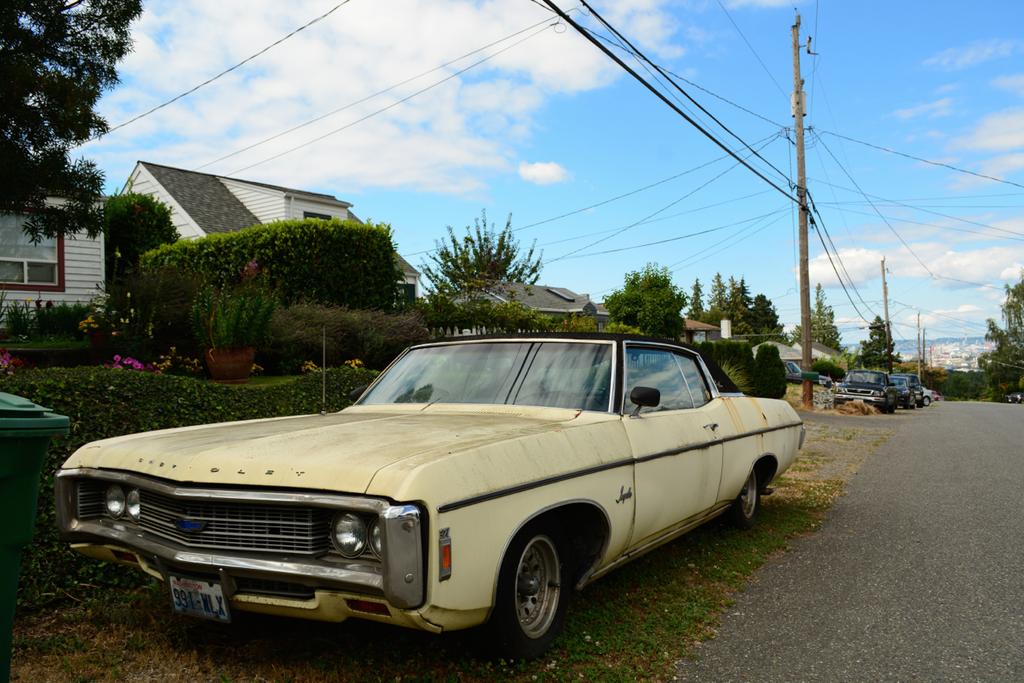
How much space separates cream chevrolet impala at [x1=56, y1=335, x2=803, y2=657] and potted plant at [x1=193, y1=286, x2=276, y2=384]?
494cm

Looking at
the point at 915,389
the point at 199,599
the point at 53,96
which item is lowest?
the point at 915,389

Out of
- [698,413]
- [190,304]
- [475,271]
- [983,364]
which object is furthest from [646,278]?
[983,364]

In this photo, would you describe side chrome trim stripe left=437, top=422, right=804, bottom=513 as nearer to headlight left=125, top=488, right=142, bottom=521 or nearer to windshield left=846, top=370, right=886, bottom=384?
headlight left=125, top=488, right=142, bottom=521

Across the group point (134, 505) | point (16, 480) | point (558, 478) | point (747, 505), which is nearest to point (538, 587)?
point (558, 478)

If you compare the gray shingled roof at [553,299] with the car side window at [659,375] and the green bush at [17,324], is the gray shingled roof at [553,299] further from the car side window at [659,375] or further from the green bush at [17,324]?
the car side window at [659,375]

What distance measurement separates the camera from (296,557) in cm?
289

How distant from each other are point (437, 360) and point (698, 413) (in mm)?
1709

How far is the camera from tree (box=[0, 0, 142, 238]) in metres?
7.64

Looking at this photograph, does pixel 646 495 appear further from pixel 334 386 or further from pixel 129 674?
pixel 334 386

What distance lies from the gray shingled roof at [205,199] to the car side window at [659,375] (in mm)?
20769

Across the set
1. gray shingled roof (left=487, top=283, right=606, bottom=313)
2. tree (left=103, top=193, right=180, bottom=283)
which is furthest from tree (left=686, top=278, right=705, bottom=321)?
tree (left=103, top=193, right=180, bottom=283)

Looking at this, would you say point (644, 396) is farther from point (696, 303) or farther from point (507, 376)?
point (696, 303)

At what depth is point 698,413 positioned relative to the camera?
5.09m

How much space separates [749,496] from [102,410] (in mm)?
4807
